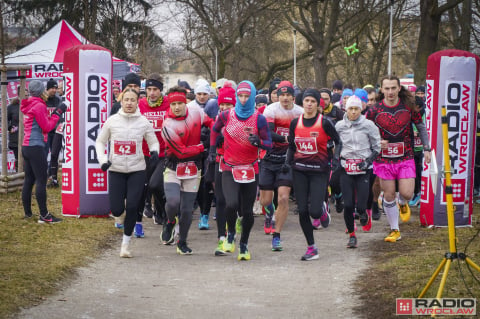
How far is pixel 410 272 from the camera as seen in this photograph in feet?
27.8

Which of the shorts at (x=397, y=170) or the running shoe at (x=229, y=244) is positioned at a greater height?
the shorts at (x=397, y=170)

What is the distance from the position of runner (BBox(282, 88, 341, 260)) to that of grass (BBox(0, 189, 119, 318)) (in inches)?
107

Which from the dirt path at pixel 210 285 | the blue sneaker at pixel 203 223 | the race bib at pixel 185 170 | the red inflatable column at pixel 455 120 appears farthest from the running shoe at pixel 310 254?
the red inflatable column at pixel 455 120

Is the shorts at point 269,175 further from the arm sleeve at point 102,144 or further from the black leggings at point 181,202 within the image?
the arm sleeve at point 102,144

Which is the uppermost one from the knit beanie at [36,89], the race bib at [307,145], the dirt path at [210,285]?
the knit beanie at [36,89]

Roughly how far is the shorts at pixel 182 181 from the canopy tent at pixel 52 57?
1187 centimetres

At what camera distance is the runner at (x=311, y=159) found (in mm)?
9594

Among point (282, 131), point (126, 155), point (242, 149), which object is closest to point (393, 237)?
point (282, 131)

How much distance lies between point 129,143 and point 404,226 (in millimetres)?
5099

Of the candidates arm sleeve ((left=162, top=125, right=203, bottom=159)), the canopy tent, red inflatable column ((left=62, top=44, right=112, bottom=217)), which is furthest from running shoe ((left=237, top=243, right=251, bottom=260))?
the canopy tent

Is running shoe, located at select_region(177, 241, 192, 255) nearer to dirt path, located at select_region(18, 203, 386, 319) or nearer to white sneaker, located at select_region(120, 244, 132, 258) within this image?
dirt path, located at select_region(18, 203, 386, 319)

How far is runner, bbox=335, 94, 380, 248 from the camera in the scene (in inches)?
414

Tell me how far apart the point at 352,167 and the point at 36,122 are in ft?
16.0

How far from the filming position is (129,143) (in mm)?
9641
